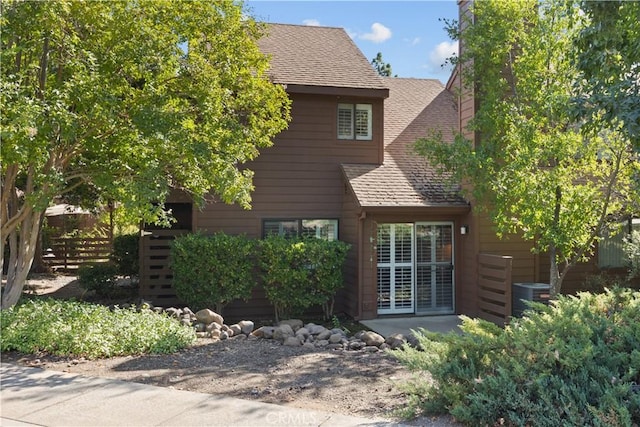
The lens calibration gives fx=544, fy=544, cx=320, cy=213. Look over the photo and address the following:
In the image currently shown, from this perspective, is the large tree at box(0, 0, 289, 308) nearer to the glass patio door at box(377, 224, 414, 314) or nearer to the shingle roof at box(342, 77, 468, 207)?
the shingle roof at box(342, 77, 468, 207)

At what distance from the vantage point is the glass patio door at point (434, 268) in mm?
11523

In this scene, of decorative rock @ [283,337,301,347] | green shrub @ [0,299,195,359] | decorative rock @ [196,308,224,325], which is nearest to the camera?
green shrub @ [0,299,195,359]

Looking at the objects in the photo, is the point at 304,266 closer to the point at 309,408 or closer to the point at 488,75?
the point at 488,75

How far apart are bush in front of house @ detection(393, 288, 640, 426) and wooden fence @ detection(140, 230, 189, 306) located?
24.1 feet

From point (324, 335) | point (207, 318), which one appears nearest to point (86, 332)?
point (207, 318)

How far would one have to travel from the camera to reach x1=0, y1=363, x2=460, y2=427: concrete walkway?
4.59 metres

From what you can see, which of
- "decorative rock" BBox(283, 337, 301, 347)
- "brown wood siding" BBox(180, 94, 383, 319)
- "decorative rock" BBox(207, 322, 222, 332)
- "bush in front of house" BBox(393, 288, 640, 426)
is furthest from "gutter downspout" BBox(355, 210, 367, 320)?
"bush in front of house" BBox(393, 288, 640, 426)

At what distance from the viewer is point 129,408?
193 inches

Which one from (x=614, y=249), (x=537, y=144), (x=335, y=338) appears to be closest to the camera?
(x=335, y=338)

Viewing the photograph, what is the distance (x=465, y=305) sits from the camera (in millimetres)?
11320

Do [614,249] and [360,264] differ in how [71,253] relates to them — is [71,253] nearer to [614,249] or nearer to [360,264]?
[360,264]

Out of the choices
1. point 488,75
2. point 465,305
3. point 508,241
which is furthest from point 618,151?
point 465,305

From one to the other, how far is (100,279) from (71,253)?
6716 millimetres

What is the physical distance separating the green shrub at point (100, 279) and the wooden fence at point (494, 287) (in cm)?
831
